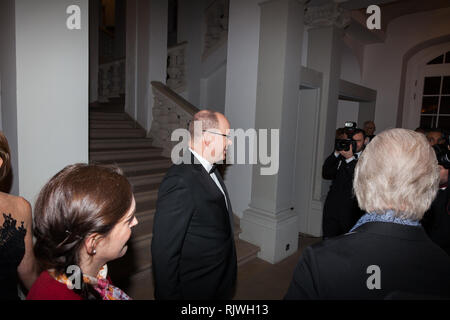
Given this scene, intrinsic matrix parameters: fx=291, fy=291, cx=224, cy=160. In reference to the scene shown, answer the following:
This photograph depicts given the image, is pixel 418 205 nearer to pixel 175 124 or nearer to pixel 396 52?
pixel 175 124

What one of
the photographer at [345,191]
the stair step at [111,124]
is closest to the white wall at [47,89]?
the photographer at [345,191]

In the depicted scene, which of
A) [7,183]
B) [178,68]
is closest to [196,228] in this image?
[7,183]

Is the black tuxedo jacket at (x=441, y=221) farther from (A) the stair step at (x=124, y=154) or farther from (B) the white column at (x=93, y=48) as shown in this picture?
(B) the white column at (x=93, y=48)

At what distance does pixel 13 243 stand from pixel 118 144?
156 inches

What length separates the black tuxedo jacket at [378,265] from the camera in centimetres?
86

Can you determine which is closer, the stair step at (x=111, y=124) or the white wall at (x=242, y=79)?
the white wall at (x=242, y=79)

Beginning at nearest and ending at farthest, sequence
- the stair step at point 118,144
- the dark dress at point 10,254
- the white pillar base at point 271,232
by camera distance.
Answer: the dark dress at point 10,254 → the white pillar base at point 271,232 → the stair step at point 118,144

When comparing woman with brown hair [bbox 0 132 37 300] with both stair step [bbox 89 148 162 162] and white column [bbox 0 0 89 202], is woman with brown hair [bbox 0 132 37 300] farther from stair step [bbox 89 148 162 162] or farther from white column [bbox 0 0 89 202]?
stair step [bbox 89 148 162 162]

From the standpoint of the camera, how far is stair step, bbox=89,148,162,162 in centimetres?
457

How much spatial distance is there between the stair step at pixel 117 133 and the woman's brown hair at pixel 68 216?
4.56 m

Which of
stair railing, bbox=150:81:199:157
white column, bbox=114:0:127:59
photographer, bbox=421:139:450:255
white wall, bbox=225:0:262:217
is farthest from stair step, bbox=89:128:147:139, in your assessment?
white column, bbox=114:0:127:59

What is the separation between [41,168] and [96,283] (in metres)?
1.45

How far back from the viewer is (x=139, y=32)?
19.9 ft
